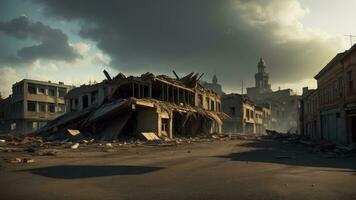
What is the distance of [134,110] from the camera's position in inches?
1374

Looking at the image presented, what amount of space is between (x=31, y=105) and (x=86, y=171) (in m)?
53.9

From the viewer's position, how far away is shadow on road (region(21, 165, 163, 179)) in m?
11.6

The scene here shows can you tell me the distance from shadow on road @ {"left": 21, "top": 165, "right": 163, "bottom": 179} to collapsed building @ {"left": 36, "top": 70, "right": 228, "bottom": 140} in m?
18.4

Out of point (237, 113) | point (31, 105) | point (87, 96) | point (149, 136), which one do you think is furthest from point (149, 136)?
point (237, 113)

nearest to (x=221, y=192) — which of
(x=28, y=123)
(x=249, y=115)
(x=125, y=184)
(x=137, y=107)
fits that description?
(x=125, y=184)

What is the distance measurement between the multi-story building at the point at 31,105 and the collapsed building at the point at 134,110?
16.6 meters

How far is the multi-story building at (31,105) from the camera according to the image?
6069cm

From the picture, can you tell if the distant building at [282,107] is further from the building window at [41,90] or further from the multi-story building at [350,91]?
the multi-story building at [350,91]

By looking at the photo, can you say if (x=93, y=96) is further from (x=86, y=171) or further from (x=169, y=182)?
(x=169, y=182)

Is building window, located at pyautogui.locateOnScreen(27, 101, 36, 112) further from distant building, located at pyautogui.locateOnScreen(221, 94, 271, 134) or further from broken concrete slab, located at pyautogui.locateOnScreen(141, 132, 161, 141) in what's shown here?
broken concrete slab, located at pyautogui.locateOnScreen(141, 132, 161, 141)

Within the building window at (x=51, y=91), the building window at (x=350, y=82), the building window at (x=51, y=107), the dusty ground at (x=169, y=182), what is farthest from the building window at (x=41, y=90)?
the building window at (x=350, y=82)

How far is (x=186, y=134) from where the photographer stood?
151ft

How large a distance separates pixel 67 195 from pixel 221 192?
382 centimetres

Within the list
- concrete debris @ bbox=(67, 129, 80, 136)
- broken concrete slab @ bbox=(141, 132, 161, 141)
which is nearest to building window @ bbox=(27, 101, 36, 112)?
concrete debris @ bbox=(67, 129, 80, 136)
